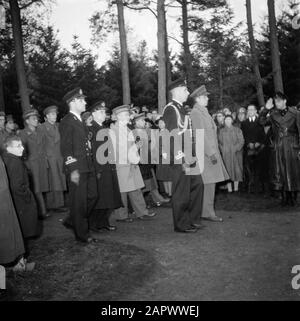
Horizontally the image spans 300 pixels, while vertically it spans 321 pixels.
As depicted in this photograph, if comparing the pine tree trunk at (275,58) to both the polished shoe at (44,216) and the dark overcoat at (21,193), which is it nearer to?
the polished shoe at (44,216)

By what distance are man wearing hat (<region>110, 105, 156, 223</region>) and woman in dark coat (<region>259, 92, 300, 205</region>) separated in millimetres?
2496

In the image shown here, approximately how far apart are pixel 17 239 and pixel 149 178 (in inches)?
191

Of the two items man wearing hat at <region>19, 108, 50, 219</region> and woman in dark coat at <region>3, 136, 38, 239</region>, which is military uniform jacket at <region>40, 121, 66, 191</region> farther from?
woman in dark coat at <region>3, 136, 38, 239</region>

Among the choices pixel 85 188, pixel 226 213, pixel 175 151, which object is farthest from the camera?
pixel 226 213

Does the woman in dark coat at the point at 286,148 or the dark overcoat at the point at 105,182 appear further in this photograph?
the woman in dark coat at the point at 286,148

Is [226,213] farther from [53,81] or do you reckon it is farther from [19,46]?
[53,81]

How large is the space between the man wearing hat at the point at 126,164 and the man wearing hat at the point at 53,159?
1967 mm

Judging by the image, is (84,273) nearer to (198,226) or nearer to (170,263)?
(170,263)

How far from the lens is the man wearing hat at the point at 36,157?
948cm

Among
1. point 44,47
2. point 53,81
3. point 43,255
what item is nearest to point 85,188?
point 43,255

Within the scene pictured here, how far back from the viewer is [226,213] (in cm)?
866

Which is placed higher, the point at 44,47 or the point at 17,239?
the point at 44,47

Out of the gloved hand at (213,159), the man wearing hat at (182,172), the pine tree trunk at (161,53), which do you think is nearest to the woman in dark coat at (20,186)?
the man wearing hat at (182,172)

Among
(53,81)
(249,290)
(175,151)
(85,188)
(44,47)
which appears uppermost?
(44,47)
